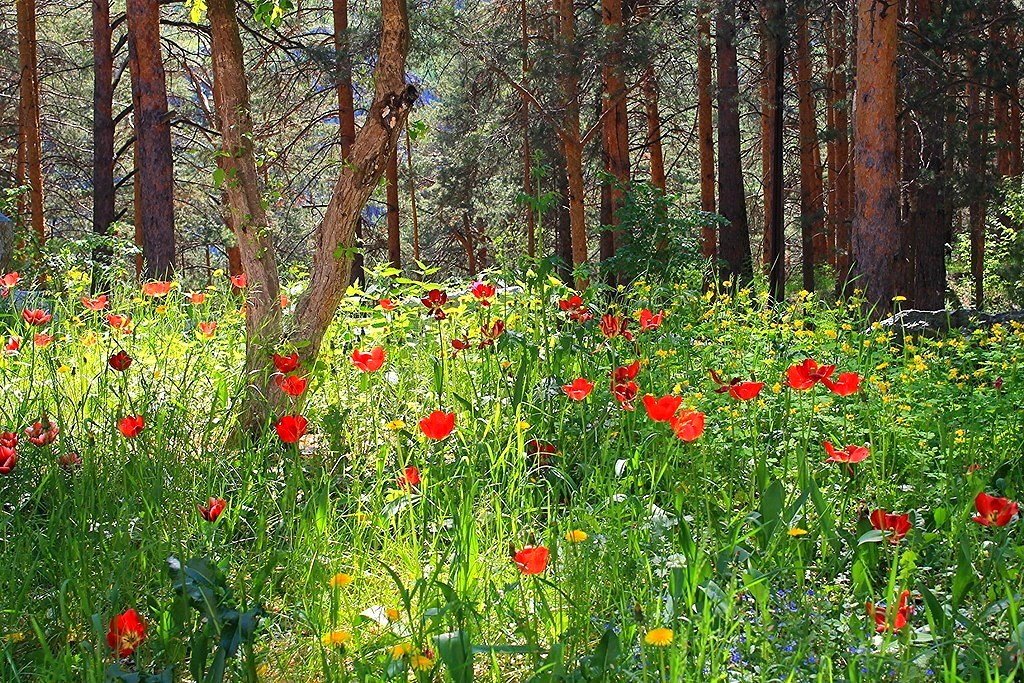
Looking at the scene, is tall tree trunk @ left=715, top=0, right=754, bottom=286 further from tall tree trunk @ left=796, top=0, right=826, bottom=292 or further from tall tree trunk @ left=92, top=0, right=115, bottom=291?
tall tree trunk @ left=92, top=0, right=115, bottom=291

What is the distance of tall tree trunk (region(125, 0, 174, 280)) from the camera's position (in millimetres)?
10633

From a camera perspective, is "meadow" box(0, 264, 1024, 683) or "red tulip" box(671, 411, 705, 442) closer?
"meadow" box(0, 264, 1024, 683)

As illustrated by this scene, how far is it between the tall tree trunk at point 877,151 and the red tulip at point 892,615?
7.50m

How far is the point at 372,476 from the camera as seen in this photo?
309 centimetres

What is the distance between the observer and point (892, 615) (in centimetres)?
170

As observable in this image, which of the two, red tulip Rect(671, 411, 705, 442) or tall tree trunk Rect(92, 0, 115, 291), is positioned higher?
tall tree trunk Rect(92, 0, 115, 291)

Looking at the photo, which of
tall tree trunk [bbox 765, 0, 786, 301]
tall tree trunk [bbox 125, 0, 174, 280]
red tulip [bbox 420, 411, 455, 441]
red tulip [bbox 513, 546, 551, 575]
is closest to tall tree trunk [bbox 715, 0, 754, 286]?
tall tree trunk [bbox 765, 0, 786, 301]

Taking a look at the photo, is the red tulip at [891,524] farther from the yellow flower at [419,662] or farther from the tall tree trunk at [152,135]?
the tall tree trunk at [152,135]

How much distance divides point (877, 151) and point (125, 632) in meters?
8.73

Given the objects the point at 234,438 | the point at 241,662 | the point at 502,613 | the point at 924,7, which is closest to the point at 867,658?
the point at 502,613

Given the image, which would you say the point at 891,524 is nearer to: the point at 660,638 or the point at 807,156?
the point at 660,638

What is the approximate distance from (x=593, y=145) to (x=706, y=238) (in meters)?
2.46

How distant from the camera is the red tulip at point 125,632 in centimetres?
162

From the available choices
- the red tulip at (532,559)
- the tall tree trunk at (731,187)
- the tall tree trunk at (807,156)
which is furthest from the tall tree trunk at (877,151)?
the red tulip at (532,559)
